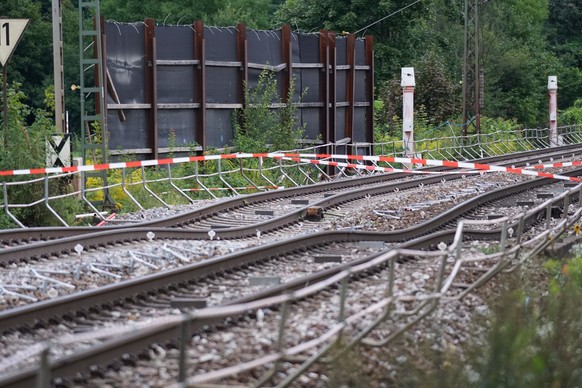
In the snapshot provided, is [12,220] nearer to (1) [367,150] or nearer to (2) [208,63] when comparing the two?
(2) [208,63]

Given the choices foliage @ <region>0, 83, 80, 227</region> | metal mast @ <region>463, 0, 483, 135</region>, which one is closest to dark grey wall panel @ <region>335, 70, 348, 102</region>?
metal mast @ <region>463, 0, 483, 135</region>

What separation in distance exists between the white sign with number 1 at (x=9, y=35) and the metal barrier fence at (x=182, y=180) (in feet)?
5.99

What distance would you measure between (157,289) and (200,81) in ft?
55.5

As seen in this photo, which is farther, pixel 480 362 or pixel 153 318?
pixel 153 318

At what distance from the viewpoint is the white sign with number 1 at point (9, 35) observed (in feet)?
58.9

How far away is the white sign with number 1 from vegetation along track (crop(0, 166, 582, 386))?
425cm

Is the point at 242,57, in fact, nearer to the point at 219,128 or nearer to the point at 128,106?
the point at 219,128

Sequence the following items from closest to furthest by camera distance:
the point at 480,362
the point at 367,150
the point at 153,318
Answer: the point at 480,362
the point at 153,318
the point at 367,150

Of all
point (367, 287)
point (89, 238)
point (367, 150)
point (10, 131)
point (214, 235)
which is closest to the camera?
point (367, 287)

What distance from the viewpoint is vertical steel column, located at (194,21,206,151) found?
90.2 feet

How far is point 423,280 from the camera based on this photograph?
36.6 ft

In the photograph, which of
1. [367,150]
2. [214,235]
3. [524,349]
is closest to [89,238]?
[214,235]

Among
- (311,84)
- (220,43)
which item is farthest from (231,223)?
(311,84)

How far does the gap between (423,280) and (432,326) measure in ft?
6.43
